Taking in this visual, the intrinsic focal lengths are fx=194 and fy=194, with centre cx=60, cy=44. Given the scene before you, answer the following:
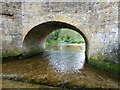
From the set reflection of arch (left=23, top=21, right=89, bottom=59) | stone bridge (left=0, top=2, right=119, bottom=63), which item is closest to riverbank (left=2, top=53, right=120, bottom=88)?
stone bridge (left=0, top=2, right=119, bottom=63)

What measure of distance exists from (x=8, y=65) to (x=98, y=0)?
566 cm

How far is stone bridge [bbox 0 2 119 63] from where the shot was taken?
876cm

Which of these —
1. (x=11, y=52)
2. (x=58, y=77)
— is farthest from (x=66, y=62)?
(x=58, y=77)

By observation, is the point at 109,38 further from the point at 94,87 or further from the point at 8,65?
the point at 8,65

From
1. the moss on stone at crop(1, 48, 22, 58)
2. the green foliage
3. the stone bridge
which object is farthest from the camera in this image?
the green foliage

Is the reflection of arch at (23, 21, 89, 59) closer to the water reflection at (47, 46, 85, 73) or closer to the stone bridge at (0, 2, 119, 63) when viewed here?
the stone bridge at (0, 2, 119, 63)

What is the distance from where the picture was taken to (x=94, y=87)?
7141 mm

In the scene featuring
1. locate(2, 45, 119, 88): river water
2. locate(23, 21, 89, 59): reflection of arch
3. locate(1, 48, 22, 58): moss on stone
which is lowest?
locate(2, 45, 119, 88): river water

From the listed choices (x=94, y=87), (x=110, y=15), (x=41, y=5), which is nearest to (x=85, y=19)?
(x=110, y=15)

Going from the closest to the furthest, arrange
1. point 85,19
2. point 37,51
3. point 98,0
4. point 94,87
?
1. point 94,87
2. point 98,0
3. point 85,19
4. point 37,51

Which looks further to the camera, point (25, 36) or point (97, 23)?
point (25, 36)

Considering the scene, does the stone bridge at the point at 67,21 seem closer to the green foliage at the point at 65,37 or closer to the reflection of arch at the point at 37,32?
the reflection of arch at the point at 37,32

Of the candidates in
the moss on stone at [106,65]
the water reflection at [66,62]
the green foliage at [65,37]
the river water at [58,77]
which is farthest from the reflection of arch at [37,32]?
the green foliage at [65,37]

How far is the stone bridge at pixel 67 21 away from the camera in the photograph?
8.76 meters
